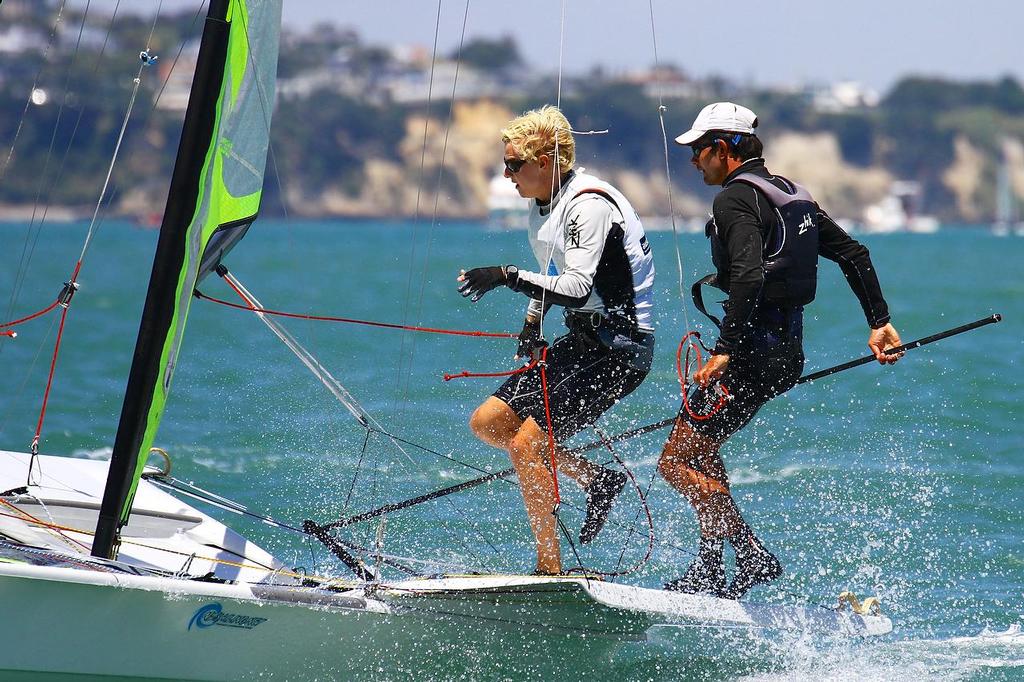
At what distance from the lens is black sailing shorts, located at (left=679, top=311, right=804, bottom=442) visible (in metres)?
3.93

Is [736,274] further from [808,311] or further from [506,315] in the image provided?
[808,311]

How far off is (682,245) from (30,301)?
1478 cm

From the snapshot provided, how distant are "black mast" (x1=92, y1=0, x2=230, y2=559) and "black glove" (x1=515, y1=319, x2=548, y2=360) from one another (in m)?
1.08

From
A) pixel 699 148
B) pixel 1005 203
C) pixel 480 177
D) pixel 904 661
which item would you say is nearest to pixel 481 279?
pixel 699 148

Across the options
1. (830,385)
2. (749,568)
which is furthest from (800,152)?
(749,568)

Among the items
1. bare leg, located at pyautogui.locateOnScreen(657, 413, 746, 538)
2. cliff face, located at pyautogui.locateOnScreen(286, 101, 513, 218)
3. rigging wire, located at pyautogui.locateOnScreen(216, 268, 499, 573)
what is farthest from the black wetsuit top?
cliff face, located at pyautogui.locateOnScreen(286, 101, 513, 218)

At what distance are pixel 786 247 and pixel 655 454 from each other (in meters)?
3.61

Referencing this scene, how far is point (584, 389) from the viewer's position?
3.99m

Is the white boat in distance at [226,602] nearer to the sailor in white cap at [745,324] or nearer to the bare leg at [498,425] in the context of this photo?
the sailor in white cap at [745,324]

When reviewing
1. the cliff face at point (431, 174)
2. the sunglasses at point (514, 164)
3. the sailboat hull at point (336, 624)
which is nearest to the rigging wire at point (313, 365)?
the sailboat hull at point (336, 624)

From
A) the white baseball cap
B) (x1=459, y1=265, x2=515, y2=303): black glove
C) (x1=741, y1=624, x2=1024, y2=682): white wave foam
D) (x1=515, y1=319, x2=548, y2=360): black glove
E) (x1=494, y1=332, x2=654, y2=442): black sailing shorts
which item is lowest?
(x1=741, y1=624, x2=1024, y2=682): white wave foam

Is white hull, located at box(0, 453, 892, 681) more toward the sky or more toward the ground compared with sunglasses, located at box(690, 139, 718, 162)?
more toward the ground

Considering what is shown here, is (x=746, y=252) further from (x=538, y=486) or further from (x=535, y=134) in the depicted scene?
(x=538, y=486)

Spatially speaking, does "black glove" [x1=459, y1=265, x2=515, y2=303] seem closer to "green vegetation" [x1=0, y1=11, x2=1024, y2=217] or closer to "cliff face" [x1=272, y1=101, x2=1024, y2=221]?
"green vegetation" [x1=0, y1=11, x2=1024, y2=217]
